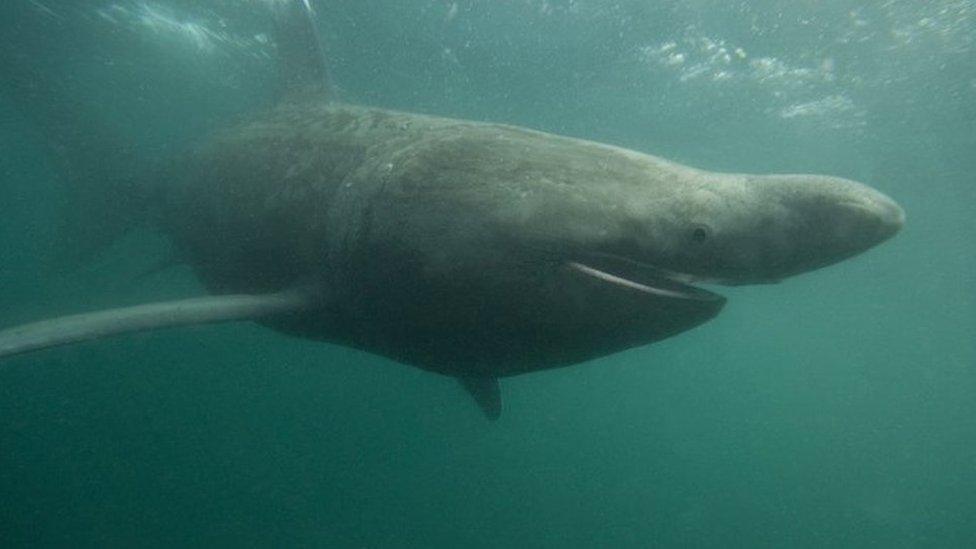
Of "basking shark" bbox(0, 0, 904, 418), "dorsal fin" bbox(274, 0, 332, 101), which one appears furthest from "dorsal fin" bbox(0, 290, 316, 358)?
"dorsal fin" bbox(274, 0, 332, 101)

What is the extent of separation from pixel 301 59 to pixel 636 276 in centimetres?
723

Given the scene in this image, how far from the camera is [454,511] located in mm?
35531

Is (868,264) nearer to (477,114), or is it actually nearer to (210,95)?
(477,114)

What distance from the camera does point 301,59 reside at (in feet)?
29.8

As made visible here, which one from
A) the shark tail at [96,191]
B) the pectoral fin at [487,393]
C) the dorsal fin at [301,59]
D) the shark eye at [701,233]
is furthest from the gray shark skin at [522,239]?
the shark tail at [96,191]

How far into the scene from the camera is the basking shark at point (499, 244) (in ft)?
10.9

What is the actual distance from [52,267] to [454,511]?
25.3 m

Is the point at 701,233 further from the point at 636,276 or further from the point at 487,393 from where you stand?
the point at 487,393

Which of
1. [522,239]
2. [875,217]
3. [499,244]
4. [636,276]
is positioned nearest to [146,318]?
[499,244]

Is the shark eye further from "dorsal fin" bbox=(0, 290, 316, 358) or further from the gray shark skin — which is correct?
"dorsal fin" bbox=(0, 290, 316, 358)

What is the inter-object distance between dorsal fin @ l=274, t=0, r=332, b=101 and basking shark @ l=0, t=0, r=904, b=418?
3611 millimetres

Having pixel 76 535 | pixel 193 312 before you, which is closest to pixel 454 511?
pixel 76 535

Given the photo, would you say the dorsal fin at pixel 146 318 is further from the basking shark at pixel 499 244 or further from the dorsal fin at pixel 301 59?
the dorsal fin at pixel 301 59

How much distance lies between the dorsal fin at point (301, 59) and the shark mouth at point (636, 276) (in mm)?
6289
